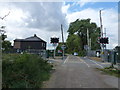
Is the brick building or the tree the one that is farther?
the tree

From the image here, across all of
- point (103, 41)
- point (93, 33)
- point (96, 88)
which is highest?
point (93, 33)

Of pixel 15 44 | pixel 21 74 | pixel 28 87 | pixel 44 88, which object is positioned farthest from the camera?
pixel 15 44

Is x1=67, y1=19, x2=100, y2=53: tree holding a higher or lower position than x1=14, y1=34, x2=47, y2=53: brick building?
higher

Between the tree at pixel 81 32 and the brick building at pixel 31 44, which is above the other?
the tree at pixel 81 32

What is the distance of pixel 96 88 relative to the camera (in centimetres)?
718

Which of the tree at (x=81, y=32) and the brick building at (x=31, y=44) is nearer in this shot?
the brick building at (x=31, y=44)

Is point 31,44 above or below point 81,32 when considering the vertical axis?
below

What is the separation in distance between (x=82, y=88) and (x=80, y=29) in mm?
61368

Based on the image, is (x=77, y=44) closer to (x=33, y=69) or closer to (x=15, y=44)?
(x=15, y=44)

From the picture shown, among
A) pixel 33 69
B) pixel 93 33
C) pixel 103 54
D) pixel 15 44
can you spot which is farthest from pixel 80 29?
pixel 33 69

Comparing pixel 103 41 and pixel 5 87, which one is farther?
pixel 103 41

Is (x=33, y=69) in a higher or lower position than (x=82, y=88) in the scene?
higher

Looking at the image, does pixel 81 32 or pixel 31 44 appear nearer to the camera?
pixel 31 44

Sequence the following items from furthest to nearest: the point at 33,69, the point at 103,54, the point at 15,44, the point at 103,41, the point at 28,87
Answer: the point at 15,44 → the point at 103,54 → the point at 103,41 → the point at 33,69 → the point at 28,87
